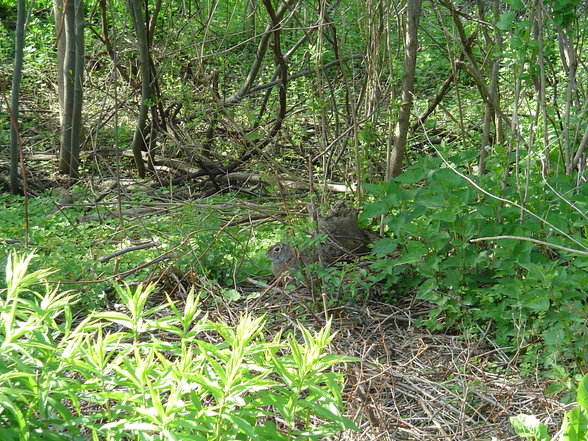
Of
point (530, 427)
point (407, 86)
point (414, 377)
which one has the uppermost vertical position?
A: point (407, 86)

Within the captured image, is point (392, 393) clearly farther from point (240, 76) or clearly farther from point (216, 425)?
point (240, 76)

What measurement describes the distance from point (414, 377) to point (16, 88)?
4632 mm

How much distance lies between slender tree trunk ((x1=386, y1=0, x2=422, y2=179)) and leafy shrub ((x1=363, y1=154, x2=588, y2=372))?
631mm

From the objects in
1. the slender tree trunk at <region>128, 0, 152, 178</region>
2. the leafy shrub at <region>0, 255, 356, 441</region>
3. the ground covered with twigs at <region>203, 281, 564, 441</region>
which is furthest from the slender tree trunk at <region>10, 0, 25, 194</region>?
the leafy shrub at <region>0, 255, 356, 441</region>

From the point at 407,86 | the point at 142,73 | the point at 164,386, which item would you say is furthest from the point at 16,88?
the point at 164,386

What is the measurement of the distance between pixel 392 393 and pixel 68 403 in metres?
1.37

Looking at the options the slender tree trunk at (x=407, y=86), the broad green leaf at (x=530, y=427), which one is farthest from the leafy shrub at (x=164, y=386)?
the slender tree trunk at (x=407, y=86)

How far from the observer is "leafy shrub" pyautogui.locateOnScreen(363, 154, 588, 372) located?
342cm

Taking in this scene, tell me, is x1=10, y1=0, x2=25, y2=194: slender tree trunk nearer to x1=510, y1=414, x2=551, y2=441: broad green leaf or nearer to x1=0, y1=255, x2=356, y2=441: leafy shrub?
x1=0, y1=255, x2=356, y2=441: leafy shrub

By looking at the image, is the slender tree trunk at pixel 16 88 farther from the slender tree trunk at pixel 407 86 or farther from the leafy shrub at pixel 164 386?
the leafy shrub at pixel 164 386

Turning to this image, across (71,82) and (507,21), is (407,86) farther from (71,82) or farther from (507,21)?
(71,82)

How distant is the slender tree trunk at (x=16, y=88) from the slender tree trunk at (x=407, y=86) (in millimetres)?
2726

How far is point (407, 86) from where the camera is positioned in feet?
15.4

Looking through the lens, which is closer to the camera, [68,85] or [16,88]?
[16,88]
